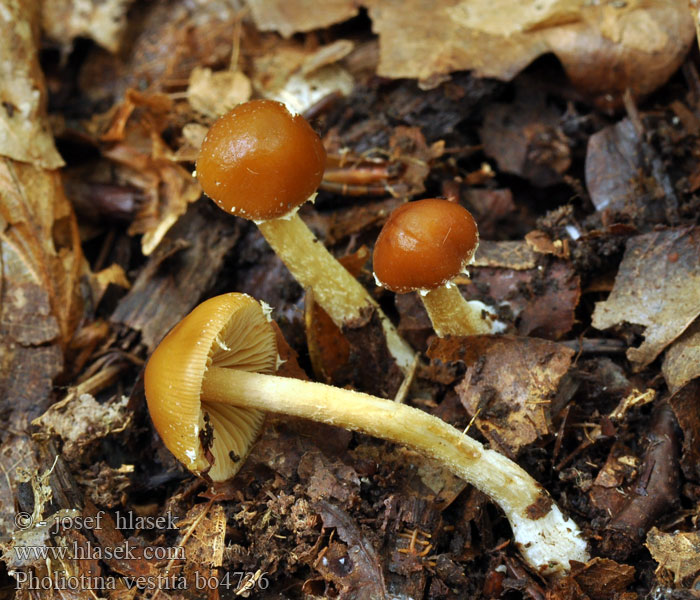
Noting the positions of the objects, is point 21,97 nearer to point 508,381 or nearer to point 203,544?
point 203,544

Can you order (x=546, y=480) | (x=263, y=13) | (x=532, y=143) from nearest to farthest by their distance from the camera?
(x=546, y=480) < (x=532, y=143) < (x=263, y=13)

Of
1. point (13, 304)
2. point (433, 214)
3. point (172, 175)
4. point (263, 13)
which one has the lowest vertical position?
point (13, 304)

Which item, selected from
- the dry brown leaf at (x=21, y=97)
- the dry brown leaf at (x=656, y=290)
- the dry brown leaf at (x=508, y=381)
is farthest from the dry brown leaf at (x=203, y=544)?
the dry brown leaf at (x=21, y=97)

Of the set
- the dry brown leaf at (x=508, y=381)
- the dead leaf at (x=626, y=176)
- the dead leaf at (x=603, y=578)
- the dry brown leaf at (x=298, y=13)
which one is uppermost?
the dry brown leaf at (x=298, y=13)

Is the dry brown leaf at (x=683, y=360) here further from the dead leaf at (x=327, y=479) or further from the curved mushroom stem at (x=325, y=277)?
the dead leaf at (x=327, y=479)

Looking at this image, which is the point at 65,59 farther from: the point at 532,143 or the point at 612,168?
the point at 612,168

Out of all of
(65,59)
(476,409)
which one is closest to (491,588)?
(476,409)

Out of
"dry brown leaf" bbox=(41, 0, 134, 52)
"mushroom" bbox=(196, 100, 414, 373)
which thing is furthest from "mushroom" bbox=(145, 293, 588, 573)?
"dry brown leaf" bbox=(41, 0, 134, 52)

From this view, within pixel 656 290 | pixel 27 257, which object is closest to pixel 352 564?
pixel 656 290
